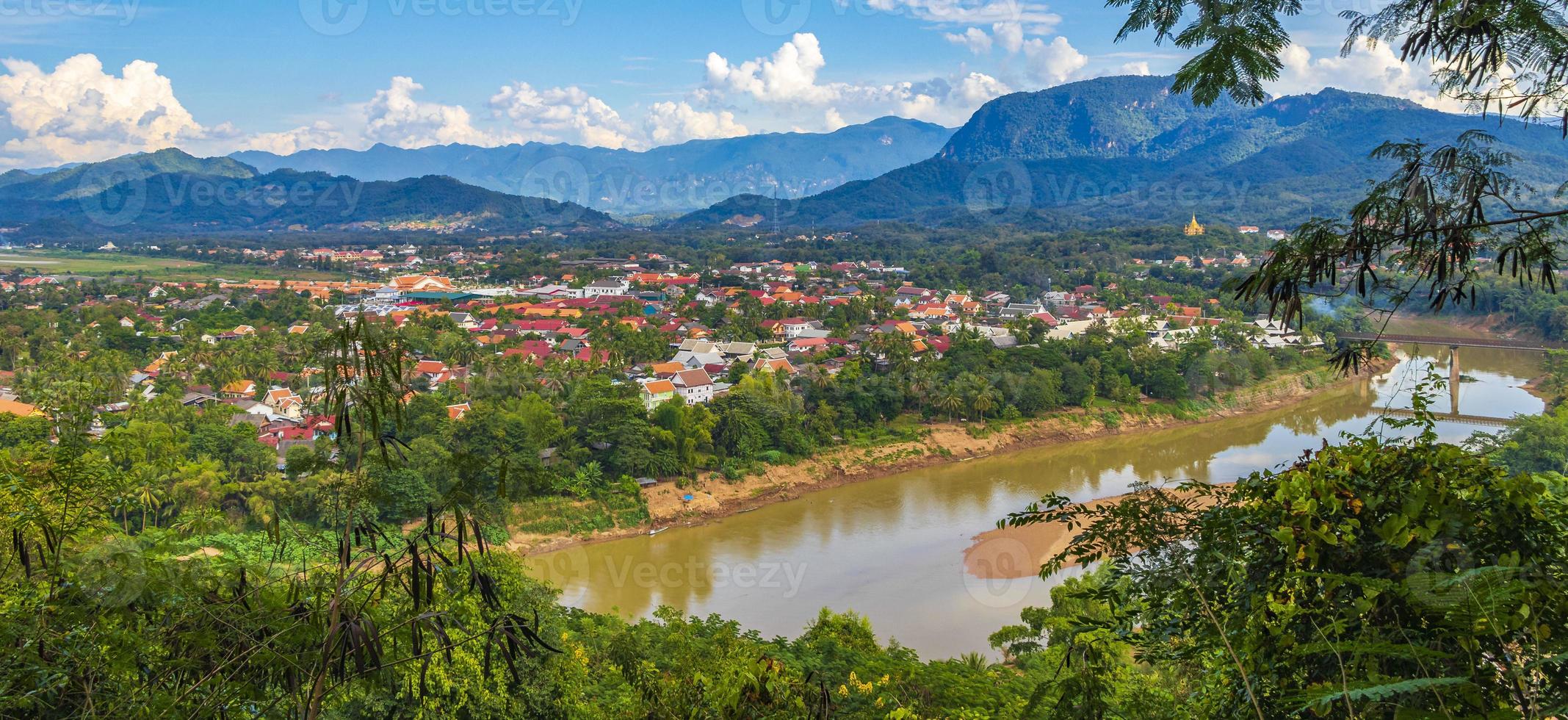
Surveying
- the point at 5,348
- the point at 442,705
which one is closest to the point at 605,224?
the point at 5,348

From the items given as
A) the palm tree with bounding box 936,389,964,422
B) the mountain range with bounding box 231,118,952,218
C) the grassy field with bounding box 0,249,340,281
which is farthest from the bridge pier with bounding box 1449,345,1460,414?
the mountain range with bounding box 231,118,952,218

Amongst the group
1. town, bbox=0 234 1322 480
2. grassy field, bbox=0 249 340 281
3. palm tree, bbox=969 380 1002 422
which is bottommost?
palm tree, bbox=969 380 1002 422

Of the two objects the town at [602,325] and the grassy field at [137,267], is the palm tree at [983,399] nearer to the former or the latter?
the town at [602,325]

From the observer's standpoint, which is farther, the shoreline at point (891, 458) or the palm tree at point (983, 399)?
the palm tree at point (983, 399)

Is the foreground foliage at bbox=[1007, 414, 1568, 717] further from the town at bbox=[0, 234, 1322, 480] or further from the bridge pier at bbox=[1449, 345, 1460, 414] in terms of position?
the bridge pier at bbox=[1449, 345, 1460, 414]

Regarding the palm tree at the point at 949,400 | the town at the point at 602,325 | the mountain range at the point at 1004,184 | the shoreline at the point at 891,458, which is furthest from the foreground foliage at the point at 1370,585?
the mountain range at the point at 1004,184

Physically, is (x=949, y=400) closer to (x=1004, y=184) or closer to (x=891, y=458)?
(x=891, y=458)
